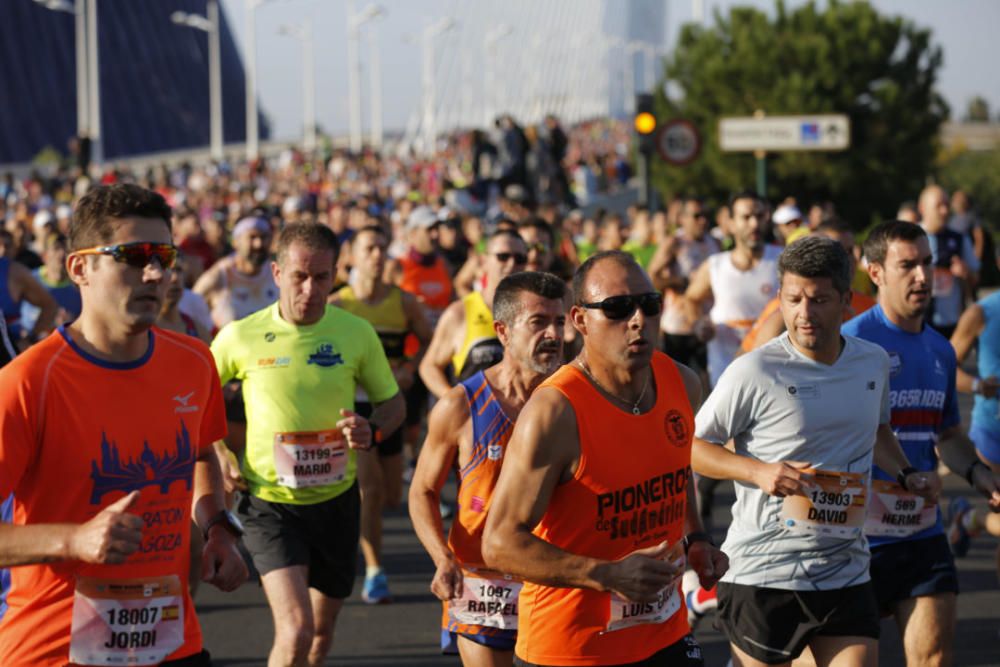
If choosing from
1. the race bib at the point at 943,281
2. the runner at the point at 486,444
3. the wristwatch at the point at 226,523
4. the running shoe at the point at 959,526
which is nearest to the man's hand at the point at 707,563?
the runner at the point at 486,444

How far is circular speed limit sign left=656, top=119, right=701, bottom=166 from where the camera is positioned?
18.7 metres

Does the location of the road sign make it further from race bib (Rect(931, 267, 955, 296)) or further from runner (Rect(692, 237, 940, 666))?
runner (Rect(692, 237, 940, 666))

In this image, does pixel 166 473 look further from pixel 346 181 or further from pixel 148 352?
pixel 346 181

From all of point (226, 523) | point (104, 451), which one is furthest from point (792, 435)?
point (104, 451)

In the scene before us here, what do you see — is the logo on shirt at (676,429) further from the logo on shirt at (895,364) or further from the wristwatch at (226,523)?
the logo on shirt at (895,364)

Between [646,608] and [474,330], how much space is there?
12.7 feet

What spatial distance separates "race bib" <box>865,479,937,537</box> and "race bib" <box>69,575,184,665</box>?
2.71 metres

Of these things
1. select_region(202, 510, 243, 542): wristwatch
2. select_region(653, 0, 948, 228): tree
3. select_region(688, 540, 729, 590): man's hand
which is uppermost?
select_region(653, 0, 948, 228): tree

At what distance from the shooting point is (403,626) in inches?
304

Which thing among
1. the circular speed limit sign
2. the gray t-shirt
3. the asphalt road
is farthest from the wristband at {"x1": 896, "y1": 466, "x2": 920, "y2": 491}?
the circular speed limit sign

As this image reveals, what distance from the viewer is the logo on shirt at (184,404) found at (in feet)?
12.6

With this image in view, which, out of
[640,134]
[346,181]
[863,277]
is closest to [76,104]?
[346,181]

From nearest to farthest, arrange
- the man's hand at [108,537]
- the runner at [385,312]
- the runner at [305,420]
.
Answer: the man's hand at [108,537] < the runner at [305,420] < the runner at [385,312]

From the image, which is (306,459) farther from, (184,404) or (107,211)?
(107,211)
